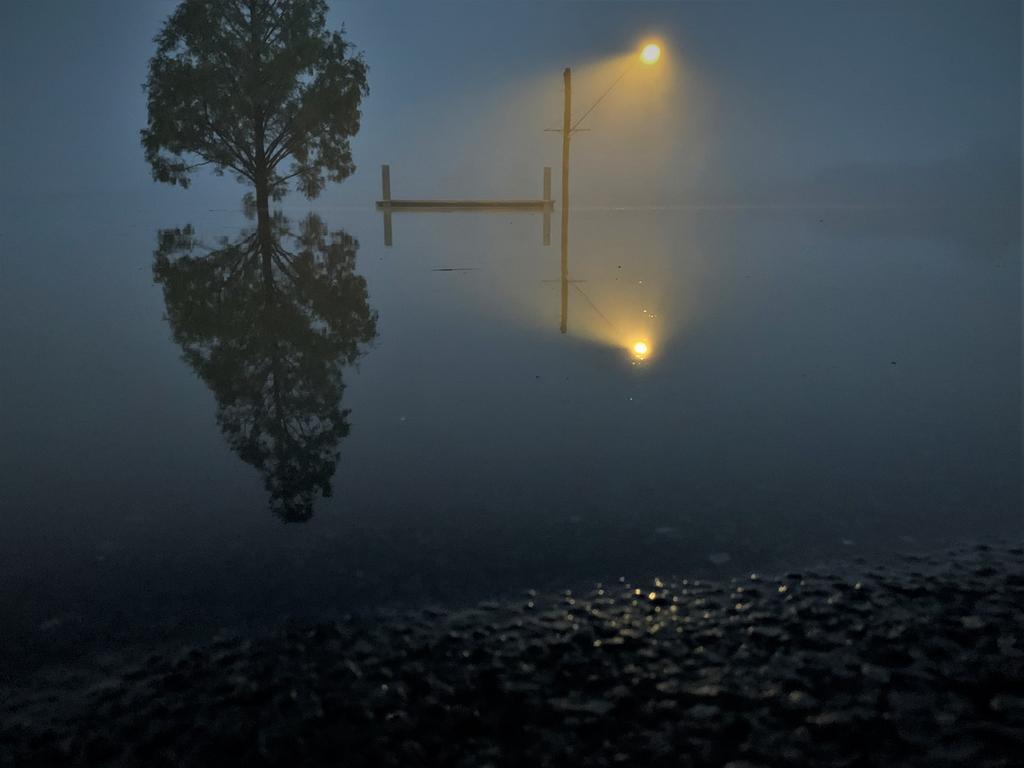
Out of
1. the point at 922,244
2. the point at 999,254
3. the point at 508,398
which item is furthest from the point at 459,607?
the point at 922,244

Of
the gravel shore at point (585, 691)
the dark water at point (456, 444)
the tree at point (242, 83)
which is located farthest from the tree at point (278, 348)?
the tree at point (242, 83)

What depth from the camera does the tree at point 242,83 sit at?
3322 cm

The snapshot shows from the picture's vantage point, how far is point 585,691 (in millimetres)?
3318

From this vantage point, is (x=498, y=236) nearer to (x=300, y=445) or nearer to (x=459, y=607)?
(x=300, y=445)

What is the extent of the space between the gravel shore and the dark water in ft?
1.26

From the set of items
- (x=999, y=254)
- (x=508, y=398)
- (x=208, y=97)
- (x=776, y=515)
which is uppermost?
(x=208, y=97)

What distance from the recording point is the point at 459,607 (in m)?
4.02

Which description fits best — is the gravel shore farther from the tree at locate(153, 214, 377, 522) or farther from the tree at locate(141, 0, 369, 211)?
the tree at locate(141, 0, 369, 211)

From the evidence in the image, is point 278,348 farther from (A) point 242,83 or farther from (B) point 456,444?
(A) point 242,83

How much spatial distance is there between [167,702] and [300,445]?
3.52 m

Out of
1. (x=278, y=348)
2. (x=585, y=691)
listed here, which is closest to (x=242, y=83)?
(x=278, y=348)

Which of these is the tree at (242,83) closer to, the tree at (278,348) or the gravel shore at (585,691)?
the tree at (278,348)

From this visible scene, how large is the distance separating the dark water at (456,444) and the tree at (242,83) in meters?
20.6

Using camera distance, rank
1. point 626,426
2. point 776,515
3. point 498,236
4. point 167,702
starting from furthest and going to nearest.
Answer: point 498,236
point 626,426
point 776,515
point 167,702
